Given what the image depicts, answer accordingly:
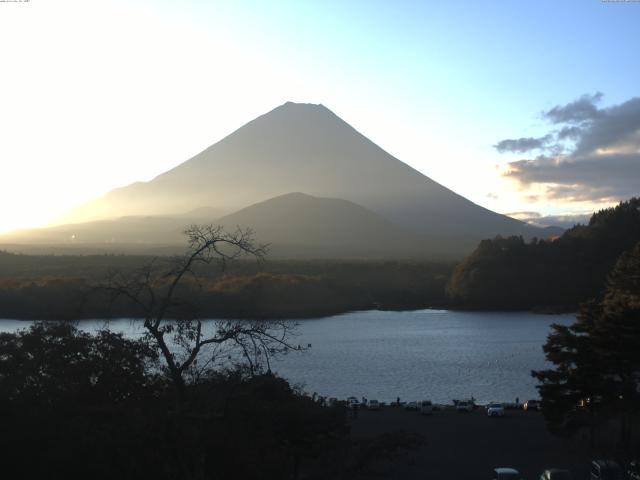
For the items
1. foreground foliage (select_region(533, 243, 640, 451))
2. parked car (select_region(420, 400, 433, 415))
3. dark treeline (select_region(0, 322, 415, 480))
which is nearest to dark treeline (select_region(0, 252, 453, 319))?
parked car (select_region(420, 400, 433, 415))

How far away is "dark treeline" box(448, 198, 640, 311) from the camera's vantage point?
31.5 meters

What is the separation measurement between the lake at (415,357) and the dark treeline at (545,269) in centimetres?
425

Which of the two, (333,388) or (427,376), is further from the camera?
(427,376)

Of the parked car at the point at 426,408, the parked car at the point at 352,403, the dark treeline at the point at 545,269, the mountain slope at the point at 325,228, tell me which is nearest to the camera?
the parked car at the point at 426,408

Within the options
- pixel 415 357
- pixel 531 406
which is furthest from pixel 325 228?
pixel 531 406

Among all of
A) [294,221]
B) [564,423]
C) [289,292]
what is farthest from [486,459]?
[294,221]

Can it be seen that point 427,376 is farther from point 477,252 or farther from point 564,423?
point 477,252

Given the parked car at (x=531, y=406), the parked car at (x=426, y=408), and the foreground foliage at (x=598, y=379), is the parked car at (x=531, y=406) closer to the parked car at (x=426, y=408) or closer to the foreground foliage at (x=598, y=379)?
the parked car at (x=426, y=408)

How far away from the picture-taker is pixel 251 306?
2434cm

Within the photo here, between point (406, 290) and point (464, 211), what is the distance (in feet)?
148

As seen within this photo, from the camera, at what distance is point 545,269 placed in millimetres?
32656

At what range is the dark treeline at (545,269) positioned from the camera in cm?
3155

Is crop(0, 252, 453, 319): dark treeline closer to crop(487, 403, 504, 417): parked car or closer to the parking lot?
the parking lot

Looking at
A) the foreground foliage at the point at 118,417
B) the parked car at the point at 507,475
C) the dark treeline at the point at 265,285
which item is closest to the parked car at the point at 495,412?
the parked car at the point at 507,475
